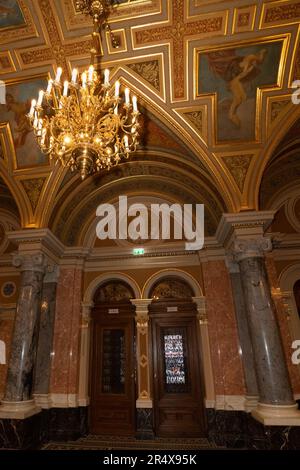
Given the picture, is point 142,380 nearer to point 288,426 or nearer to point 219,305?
point 219,305

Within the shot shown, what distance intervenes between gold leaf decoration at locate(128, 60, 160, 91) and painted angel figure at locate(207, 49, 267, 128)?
85 centimetres

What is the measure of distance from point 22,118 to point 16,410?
16.6 ft

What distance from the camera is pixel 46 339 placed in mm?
6164

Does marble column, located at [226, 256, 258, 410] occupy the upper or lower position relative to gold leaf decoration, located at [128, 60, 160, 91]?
lower

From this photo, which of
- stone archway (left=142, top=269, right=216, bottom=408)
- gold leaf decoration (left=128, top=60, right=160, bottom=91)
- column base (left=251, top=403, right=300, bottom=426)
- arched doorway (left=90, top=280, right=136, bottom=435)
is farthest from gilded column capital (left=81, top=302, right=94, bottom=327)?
gold leaf decoration (left=128, top=60, right=160, bottom=91)

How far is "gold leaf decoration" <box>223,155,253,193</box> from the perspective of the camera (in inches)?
212

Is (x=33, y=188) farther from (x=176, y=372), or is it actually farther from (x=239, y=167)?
(x=176, y=372)

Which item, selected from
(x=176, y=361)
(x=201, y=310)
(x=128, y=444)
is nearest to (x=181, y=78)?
(x=201, y=310)

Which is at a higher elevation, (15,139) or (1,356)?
(15,139)

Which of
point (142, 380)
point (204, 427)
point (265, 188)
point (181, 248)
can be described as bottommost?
point (204, 427)

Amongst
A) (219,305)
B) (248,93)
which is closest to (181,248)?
(219,305)

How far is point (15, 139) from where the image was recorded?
18.1 ft

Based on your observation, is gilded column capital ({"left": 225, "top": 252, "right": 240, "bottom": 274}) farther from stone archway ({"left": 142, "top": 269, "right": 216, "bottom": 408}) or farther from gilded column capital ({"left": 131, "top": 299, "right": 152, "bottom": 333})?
gilded column capital ({"left": 131, "top": 299, "right": 152, "bottom": 333})

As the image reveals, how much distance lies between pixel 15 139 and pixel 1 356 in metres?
4.90
